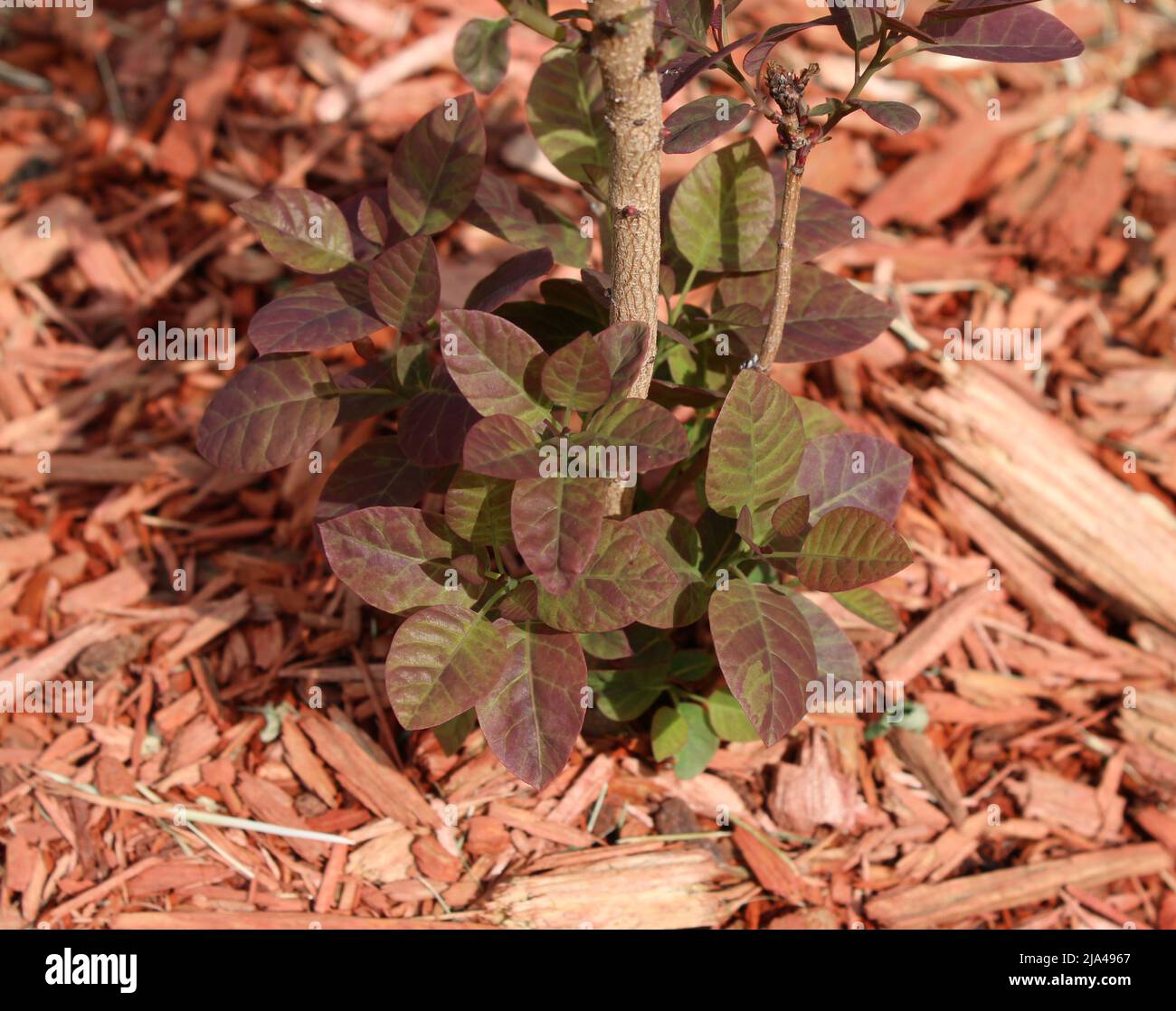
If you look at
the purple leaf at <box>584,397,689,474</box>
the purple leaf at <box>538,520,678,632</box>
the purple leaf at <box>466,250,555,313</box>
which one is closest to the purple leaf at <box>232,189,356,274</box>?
the purple leaf at <box>466,250,555,313</box>

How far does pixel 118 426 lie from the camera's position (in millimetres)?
3127

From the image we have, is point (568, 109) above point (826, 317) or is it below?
above

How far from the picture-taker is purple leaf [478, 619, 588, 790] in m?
1.75

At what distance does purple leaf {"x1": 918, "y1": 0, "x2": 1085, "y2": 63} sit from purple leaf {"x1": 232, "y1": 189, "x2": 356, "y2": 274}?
42.6 inches

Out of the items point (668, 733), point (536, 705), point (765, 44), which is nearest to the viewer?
point (765, 44)

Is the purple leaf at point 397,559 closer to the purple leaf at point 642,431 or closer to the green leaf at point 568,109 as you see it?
the purple leaf at point 642,431

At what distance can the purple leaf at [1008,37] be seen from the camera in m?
1.68

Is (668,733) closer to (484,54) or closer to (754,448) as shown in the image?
(754,448)

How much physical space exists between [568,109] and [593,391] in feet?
2.25

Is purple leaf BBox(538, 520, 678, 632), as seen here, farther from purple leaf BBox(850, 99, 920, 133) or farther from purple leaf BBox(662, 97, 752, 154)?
purple leaf BBox(850, 99, 920, 133)

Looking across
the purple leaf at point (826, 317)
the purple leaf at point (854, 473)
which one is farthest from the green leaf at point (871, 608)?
the purple leaf at point (826, 317)

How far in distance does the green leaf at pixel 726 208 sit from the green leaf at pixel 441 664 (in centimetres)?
83

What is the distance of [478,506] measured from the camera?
1.76 meters

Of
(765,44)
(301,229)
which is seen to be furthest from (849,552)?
(301,229)
